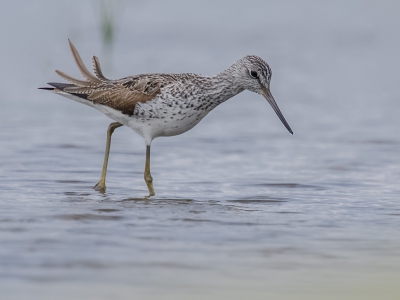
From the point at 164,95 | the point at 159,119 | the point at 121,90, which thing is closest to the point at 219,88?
the point at 164,95

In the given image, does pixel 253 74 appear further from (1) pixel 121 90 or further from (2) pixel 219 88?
(1) pixel 121 90

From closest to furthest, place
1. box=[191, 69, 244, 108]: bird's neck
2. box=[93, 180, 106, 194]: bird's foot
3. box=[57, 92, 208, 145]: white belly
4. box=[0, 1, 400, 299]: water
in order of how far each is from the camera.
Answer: box=[0, 1, 400, 299]: water
box=[57, 92, 208, 145]: white belly
box=[191, 69, 244, 108]: bird's neck
box=[93, 180, 106, 194]: bird's foot

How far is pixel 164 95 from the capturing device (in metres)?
9.82

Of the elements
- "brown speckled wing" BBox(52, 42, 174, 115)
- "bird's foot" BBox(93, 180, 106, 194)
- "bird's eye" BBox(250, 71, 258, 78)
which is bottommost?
"bird's foot" BBox(93, 180, 106, 194)

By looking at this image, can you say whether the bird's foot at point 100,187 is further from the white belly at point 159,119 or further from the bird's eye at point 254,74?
the bird's eye at point 254,74

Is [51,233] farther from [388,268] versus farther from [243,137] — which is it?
[243,137]

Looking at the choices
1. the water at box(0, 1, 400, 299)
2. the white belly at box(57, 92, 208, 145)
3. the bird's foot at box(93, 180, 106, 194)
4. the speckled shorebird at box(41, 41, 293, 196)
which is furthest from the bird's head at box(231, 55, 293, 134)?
the bird's foot at box(93, 180, 106, 194)

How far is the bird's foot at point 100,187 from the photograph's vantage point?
1013 cm

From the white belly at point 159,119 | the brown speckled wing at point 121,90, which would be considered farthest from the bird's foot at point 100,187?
the brown speckled wing at point 121,90

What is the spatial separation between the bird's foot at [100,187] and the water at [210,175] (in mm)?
87

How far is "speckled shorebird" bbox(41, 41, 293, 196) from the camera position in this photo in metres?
9.83

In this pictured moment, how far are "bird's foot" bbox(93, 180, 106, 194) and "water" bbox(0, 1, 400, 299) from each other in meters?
0.09

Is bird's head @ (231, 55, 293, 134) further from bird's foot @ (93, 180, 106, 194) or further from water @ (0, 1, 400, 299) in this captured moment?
bird's foot @ (93, 180, 106, 194)

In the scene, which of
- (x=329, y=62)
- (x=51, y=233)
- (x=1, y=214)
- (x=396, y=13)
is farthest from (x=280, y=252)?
(x=396, y=13)
